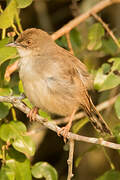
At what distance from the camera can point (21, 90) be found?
459cm

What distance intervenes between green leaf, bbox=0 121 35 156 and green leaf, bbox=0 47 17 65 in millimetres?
732

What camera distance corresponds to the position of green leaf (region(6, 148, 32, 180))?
4.31 metres

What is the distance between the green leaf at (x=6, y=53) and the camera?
13.4ft

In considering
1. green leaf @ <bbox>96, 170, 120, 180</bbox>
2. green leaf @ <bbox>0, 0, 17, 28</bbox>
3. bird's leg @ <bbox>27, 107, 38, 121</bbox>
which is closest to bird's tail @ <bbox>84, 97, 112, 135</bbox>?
green leaf @ <bbox>96, 170, 120, 180</bbox>

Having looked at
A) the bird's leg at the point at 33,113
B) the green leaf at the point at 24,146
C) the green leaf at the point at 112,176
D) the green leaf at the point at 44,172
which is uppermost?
the bird's leg at the point at 33,113

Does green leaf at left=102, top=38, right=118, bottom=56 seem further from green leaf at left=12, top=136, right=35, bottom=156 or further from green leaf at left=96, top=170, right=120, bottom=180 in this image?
green leaf at left=12, top=136, right=35, bottom=156

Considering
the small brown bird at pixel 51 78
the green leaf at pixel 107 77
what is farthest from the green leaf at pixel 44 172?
the green leaf at pixel 107 77

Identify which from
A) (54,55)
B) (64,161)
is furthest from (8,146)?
(64,161)

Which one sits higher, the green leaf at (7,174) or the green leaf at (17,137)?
the green leaf at (17,137)

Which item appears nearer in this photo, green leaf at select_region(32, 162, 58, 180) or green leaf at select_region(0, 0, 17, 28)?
green leaf at select_region(0, 0, 17, 28)

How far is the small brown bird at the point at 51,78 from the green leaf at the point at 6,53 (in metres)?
0.33

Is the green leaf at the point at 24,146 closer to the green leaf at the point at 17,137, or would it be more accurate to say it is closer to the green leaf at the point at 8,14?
the green leaf at the point at 17,137

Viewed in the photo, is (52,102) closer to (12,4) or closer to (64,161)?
(12,4)

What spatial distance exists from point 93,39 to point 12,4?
5.74 feet
